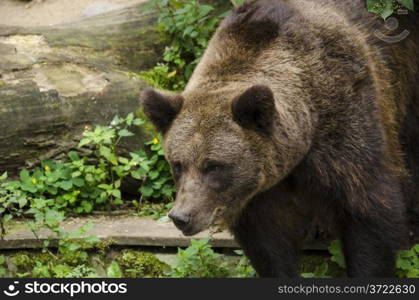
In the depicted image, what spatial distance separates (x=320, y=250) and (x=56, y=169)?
2538 millimetres

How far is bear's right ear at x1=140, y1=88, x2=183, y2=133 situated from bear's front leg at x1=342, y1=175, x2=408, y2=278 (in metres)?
1.43

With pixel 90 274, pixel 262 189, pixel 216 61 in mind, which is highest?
pixel 216 61

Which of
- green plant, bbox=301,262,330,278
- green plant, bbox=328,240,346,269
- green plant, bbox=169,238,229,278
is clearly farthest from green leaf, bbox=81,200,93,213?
green plant, bbox=328,240,346,269

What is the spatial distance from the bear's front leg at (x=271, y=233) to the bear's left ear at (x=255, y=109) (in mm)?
757

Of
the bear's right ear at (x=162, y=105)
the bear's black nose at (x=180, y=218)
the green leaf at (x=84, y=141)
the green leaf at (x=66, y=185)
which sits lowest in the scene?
the green leaf at (x=66, y=185)

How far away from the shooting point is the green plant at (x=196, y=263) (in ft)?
23.0

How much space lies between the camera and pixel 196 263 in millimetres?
7039

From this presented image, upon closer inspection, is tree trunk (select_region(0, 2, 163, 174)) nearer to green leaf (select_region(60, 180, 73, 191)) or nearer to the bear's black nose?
green leaf (select_region(60, 180, 73, 191))

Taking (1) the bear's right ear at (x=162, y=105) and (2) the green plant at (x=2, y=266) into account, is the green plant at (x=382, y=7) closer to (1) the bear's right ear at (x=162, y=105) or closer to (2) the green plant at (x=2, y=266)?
(1) the bear's right ear at (x=162, y=105)

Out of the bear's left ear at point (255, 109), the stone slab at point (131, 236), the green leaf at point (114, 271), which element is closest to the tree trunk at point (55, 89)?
the stone slab at point (131, 236)

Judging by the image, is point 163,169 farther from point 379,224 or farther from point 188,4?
point 379,224

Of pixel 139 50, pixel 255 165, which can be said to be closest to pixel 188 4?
pixel 139 50

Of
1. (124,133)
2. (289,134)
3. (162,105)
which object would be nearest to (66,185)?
(124,133)

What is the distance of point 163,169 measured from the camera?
8438 mm
